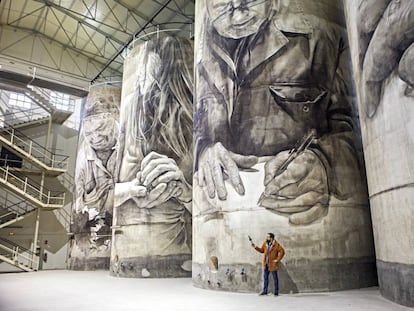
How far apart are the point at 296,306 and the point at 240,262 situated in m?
2.84

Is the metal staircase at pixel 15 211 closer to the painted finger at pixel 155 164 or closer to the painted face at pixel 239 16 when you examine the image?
the painted finger at pixel 155 164

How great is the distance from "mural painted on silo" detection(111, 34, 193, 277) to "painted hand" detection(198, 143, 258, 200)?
4722 millimetres

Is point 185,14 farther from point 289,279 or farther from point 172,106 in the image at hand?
point 289,279

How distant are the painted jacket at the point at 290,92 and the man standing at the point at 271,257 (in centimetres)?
274

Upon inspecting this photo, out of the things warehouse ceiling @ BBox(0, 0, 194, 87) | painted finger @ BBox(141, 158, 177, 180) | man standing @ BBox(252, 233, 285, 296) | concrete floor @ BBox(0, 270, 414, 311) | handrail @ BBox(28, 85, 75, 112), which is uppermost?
warehouse ceiling @ BBox(0, 0, 194, 87)

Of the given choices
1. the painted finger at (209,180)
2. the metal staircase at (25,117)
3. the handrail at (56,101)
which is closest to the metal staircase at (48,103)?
the handrail at (56,101)

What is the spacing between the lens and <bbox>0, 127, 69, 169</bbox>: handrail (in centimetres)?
2567

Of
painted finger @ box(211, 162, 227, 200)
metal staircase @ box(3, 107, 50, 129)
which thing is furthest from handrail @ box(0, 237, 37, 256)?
painted finger @ box(211, 162, 227, 200)

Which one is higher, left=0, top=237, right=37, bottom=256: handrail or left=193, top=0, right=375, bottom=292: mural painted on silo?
left=193, top=0, right=375, bottom=292: mural painted on silo

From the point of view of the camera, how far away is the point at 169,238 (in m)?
16.8

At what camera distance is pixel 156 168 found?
684 inches

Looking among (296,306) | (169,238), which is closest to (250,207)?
(296,306)

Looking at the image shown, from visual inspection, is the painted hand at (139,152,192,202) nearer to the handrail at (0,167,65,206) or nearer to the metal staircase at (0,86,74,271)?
the metal staircase at (0,86,74,271)

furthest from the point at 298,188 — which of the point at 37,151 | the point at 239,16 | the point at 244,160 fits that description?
the point at 37,151
